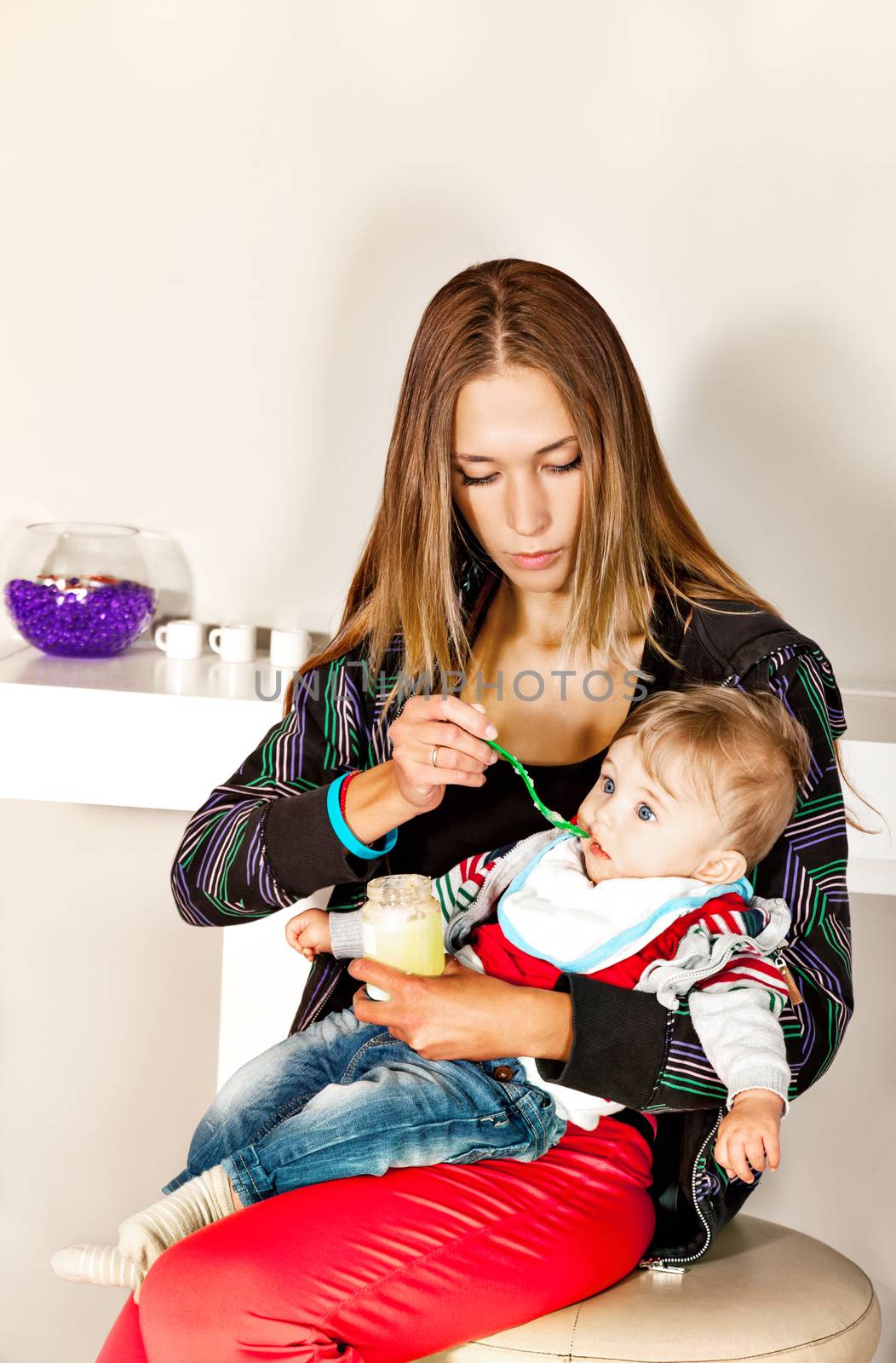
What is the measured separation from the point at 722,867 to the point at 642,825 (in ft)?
0.29

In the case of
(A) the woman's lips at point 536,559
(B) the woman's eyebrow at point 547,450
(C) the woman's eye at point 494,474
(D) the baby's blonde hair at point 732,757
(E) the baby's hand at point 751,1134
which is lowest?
(E) the baby's hand at point 751,1134

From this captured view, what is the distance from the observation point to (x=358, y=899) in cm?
155

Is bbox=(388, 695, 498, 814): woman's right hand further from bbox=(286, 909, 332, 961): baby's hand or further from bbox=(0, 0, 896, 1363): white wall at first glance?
bbox=(0, 0, 896, 1363): white wall

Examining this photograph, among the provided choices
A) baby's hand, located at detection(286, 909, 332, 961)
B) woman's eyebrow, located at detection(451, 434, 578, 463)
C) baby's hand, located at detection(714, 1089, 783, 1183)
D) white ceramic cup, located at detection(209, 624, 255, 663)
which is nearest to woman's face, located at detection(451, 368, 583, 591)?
woman's eyebrow, located at detection(451, 434, 578, 463)

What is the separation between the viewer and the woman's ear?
130 centimetres

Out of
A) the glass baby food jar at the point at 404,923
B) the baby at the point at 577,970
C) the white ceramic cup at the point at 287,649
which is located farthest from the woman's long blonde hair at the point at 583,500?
the white ceramic cup at the point at 287,649

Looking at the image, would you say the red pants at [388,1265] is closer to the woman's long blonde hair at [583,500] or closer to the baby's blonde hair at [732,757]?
the baby's blonde hair at [732,757]

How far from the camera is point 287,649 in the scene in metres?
2.10

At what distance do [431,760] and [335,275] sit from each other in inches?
44.7

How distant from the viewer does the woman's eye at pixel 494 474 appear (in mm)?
1427

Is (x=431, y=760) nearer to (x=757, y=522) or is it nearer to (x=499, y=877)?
(x=499, y=877)

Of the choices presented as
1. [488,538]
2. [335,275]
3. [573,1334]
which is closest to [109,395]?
[335,275]

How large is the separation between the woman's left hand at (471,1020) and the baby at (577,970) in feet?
0.16

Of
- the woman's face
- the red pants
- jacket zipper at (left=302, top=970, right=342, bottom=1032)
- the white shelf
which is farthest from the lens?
the white shelf
